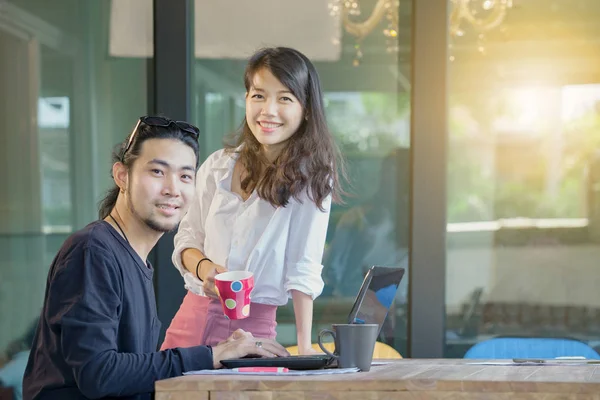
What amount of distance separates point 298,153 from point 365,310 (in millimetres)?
845

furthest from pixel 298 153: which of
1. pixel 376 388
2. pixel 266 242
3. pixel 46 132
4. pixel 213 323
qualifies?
pixel 46 132

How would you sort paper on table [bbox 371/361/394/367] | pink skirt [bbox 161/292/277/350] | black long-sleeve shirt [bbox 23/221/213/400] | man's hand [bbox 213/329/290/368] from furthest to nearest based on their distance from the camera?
1. pink skirt [bbox 161/292/277/350]
2. paper on table [bbox 371/361/394/367]
3. man's hand [bbox 213/329/290/368]
4. black long-sleeve shirt [bbox 23/221/213/400]

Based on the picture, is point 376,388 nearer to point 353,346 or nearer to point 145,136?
point 353,346

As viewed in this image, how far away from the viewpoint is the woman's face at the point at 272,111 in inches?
110

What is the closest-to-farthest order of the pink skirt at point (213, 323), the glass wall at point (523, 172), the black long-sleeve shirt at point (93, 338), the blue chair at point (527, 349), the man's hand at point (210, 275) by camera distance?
the black long-sleeve shirt at point (93, 338) < the man's hand at point (210, 275) < the pink skirt at point (213, 323) < the blue chair at point (527, 349) < the glass wall at point (523, 172)

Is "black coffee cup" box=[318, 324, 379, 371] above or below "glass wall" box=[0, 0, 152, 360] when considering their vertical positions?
below

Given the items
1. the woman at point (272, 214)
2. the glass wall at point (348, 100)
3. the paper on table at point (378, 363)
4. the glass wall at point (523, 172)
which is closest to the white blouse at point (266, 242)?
the woman at point (272, 214)

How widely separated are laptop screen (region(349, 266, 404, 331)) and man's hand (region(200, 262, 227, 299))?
659mm

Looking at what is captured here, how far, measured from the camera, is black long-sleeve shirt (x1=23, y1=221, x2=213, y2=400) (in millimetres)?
1812

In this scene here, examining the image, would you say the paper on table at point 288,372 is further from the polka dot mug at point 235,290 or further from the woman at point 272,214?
the woman at point 272,214

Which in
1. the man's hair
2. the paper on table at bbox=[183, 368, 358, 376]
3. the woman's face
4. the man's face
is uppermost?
the woman's face

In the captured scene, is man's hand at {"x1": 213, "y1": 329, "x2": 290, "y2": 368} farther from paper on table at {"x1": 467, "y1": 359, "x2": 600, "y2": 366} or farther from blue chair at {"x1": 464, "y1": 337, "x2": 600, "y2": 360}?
blue chair at {"x1": 464, "y1": 337, "x2": 600, "y2": 360}

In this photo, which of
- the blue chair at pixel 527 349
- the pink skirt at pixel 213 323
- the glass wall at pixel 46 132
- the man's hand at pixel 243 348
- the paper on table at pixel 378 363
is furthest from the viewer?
the glass wall at pixel 46 132

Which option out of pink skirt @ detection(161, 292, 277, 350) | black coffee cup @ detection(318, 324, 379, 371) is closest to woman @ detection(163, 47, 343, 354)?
pink skirt @ detection(161, 292, 277, 350)
